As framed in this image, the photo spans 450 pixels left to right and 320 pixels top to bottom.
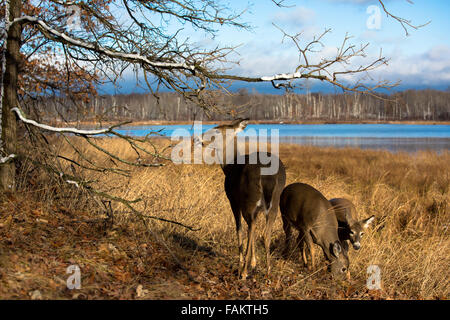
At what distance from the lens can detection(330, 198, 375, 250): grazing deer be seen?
528 cm

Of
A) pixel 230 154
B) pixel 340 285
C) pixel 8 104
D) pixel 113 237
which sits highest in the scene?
pixel 8 104

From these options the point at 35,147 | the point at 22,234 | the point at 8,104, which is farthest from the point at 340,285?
the point at 8,104

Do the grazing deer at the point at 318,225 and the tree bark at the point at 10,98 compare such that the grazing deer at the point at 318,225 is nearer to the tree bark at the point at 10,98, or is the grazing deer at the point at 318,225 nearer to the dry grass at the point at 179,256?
the dry grass at the point at 179,256

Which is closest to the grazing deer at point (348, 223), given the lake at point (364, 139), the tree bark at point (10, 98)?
the lake at point (364, 139)

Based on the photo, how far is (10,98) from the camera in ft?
23.2

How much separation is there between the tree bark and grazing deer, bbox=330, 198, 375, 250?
17.3 ft

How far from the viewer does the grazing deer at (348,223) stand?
17.3 feet

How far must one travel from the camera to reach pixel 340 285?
17.5 feet

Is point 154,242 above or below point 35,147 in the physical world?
below

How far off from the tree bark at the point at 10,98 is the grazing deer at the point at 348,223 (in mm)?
5273

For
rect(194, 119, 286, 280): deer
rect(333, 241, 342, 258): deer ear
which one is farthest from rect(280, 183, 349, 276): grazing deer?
rect(194, 119, 286, 280): deer

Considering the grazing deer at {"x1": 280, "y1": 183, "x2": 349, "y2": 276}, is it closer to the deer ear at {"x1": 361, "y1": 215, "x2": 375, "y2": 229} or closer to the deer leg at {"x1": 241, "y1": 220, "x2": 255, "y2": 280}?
the deer ear at {"x1": 361, "y1": 215, "x2": 375, "y2": 229}
